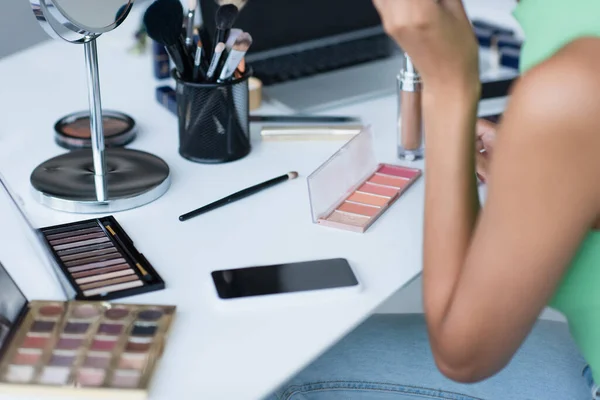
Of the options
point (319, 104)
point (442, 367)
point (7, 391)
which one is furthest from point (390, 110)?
point (7, 391)

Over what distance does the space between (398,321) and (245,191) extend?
231 mm

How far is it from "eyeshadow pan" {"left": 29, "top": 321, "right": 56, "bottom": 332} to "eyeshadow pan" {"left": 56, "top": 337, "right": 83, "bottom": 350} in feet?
0.06

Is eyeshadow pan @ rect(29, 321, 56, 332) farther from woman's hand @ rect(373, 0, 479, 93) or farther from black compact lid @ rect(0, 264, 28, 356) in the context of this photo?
woman's hand @ rect(373, 0, 479, 93)

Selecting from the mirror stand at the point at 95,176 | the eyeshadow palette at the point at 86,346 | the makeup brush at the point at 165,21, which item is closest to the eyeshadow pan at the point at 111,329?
the eyeshadow palette at the point at 86,346

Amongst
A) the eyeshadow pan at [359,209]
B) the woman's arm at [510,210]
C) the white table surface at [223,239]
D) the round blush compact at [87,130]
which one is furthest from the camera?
the round blush compact at [87,130]

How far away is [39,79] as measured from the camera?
1.14 metres

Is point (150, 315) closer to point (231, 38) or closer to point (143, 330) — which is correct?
point (143, 330)

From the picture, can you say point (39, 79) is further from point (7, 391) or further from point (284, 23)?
point (7, 391)

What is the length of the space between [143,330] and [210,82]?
34 centimetres

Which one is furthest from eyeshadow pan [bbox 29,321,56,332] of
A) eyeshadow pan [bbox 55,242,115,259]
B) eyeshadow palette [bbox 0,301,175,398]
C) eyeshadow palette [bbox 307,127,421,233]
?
eyeshadow palette [bbox 307,127,421,233]

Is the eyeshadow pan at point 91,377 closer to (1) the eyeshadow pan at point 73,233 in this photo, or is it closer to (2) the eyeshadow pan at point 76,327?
(2) the eyeshadow pan at point 76,327

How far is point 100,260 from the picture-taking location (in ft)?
2.29

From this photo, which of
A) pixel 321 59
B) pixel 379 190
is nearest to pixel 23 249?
pixel 379 190

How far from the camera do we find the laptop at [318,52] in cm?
109
